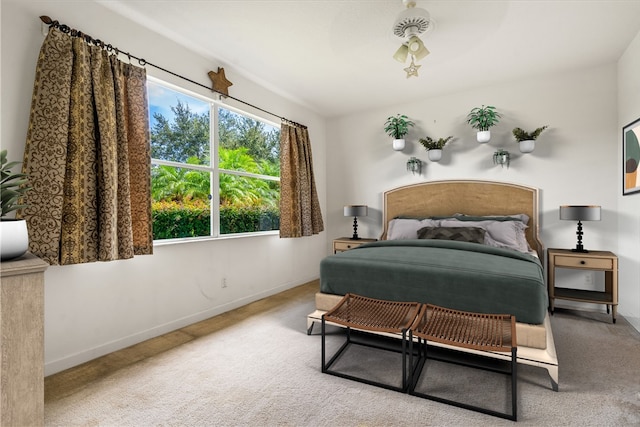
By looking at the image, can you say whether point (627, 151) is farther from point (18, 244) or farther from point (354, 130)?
point (18, 244)

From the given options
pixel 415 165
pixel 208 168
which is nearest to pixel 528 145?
pixel 415 165

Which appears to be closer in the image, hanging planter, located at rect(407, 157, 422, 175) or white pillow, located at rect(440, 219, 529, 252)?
white pillow, located at rect(440, 219, 529, 252)

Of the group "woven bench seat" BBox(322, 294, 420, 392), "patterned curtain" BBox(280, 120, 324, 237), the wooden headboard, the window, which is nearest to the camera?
"woven bench seat" BBox(322, 294, 420, 392)

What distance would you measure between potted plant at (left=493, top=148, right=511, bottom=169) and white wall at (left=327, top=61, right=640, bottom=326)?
0.11 m

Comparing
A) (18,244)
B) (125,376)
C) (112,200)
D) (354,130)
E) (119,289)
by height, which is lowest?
(125,376)

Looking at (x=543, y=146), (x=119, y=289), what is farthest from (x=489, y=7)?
(x=119, y=289)

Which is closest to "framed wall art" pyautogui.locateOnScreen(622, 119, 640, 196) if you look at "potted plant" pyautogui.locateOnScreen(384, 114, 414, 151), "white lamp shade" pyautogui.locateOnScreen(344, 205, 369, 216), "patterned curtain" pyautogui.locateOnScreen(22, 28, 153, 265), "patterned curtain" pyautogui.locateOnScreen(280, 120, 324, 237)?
"potted plant" pyautogui.locateOnScreen(384, 114, 414, 151)

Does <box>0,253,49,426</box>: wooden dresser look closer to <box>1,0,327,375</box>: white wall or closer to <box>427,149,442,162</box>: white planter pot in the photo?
<box>1,0,327,375</box>: white wall

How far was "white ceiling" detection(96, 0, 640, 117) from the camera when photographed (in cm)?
230

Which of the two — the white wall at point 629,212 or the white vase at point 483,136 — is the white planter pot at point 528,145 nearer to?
the white vase at point 483,136

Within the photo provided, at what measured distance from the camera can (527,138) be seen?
348 cm

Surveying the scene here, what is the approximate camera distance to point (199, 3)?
2277 millimetres

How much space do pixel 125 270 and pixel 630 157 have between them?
4363 millimetres

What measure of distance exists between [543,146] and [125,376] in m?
4.35
